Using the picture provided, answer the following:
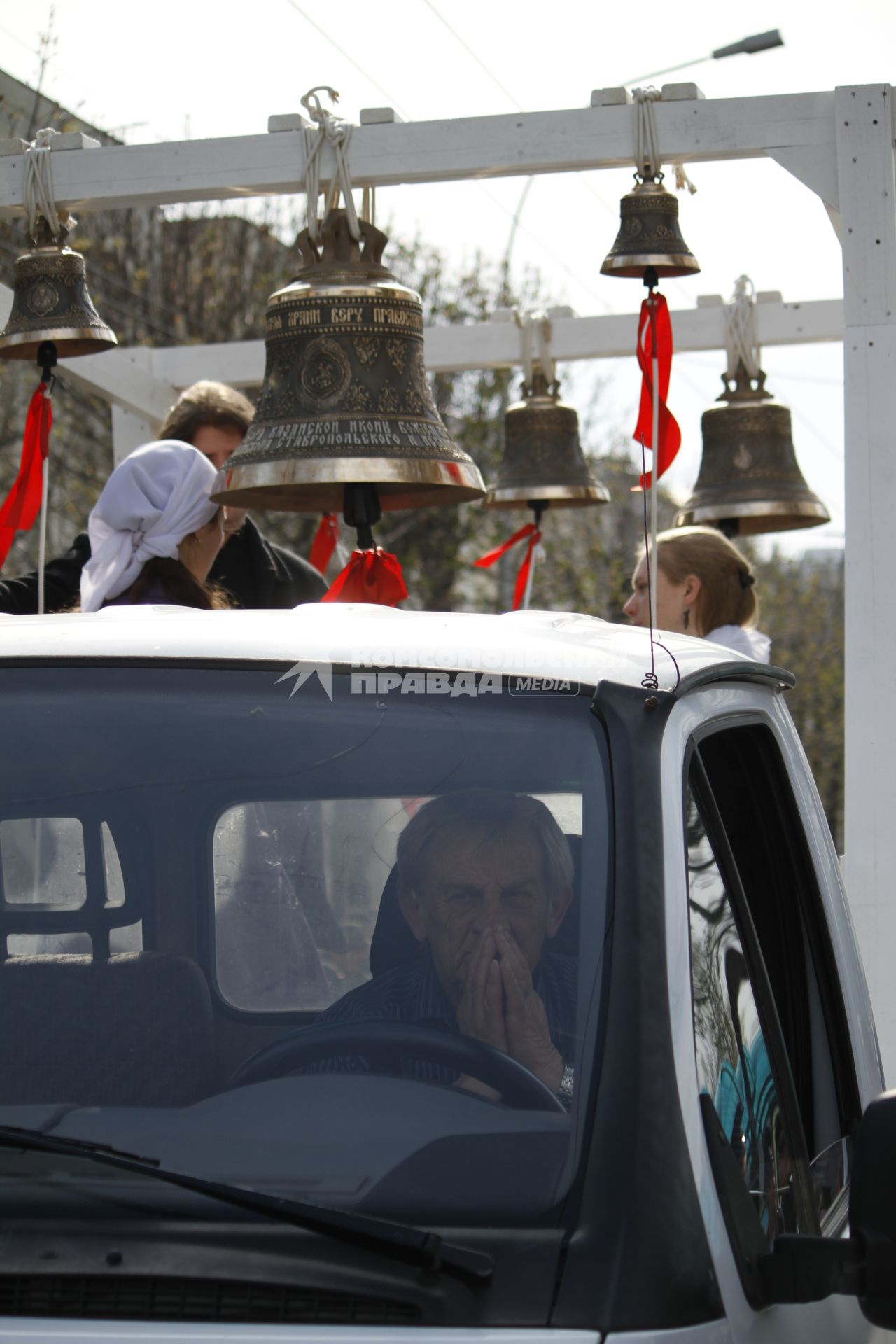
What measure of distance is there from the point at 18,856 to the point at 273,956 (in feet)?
1.14

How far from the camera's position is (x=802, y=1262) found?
59.3 inches

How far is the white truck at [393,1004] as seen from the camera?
1.42 m

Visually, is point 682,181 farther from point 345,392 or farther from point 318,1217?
point 318,1217

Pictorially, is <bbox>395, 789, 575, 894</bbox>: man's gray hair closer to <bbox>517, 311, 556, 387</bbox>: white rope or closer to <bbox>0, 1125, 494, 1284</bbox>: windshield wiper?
<bbox>0, 1125, 494, 1284</bbox>: windshield wiper

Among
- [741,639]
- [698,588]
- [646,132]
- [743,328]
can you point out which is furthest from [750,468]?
[646,132]

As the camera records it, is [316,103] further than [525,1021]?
Yes

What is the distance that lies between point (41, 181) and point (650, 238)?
5.72 ft

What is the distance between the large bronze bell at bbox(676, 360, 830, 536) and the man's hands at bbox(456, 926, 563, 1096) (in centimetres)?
556

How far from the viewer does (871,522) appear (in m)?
4.11

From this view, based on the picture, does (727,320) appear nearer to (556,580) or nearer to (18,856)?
(18,856)

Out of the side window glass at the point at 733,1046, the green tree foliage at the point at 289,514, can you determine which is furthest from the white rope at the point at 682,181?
the green tree foliage at the point at 289,514

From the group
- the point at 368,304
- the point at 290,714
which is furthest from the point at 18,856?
the point at 368,304

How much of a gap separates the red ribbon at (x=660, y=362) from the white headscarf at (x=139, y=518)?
1.18 metres

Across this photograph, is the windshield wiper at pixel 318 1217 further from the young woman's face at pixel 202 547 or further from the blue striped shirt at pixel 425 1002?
the young woman's face at pixel 202 547
